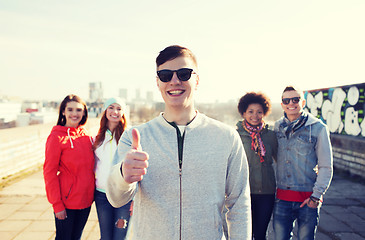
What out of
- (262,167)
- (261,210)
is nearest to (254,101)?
(262,167)

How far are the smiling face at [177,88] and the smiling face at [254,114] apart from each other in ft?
4.54

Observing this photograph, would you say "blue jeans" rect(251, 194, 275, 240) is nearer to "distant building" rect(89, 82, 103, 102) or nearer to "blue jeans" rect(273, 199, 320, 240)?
"blue jeans" rect(273, 199, 320, 240)

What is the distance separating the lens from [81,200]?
246cm

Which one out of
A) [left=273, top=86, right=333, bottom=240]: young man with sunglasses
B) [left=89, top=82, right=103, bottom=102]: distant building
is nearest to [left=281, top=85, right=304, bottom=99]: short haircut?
[left=273, top=86, right=333, bottom=240]: young man with sunglasses

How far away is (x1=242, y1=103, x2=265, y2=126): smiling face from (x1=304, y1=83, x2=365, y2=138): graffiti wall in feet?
19.1

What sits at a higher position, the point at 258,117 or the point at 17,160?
the point at 258,117

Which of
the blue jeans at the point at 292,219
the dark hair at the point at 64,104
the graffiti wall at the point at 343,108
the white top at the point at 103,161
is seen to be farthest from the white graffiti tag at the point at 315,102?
the dark hair at the point at 64,104

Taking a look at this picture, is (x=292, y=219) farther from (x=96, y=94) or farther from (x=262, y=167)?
(x=96, y=94)

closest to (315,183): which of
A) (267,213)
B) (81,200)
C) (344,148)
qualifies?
(267,213)

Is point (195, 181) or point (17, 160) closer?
point (195, 181)

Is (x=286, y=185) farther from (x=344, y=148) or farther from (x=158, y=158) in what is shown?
(x=344, y=148)

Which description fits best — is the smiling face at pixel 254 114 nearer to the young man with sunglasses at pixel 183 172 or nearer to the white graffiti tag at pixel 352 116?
the young man with sunglasses at pixel 183 172

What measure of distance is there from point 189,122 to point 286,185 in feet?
5.31

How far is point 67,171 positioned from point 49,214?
2504 millimetres
